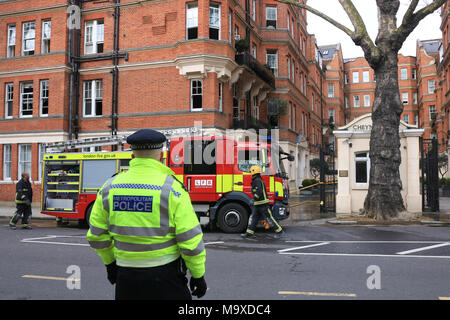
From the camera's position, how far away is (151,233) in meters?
2.62

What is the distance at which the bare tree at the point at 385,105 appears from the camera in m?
13.1

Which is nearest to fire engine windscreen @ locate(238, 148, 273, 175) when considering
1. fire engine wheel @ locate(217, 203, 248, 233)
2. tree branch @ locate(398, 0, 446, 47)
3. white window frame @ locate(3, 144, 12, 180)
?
fire engine wheel @ locate(217, 203, 248, 233)

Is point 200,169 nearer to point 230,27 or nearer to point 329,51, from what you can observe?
point 230,27

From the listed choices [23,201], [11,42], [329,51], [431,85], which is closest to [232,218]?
[23,201]

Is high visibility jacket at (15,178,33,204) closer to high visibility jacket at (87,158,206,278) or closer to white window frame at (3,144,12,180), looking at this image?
high visibility jacket at (87,158,206,278)

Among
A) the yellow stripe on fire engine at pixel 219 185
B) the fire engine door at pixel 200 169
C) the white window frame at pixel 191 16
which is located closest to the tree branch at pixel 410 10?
the fire engine door at pixel 200 169

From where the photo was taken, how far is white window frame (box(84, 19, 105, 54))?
71.6ft

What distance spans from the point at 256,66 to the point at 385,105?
33.1 ft

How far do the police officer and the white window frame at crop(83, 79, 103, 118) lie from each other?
65.7 feet
